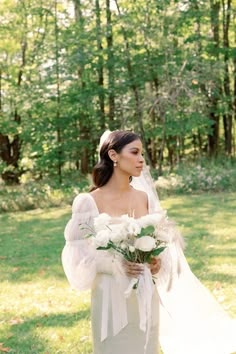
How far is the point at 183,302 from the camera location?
488 centimetres

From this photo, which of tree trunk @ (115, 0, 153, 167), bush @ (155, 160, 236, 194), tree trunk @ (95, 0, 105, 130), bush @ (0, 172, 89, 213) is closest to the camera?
bush @ (0, 172, 89, 213)

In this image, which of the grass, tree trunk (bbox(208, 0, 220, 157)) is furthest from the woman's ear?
tree trunk (bbox(208, 0, 220, 157))

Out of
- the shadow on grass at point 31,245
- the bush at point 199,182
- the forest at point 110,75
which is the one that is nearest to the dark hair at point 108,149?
the shadow on grass at point 31,245

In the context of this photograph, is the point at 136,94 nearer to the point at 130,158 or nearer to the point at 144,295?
A: the point at 130,158

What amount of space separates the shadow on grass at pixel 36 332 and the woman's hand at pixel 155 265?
223 cm

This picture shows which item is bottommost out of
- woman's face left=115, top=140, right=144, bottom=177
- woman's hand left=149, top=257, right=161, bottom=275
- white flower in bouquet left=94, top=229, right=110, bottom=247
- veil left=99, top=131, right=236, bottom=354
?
veil left=99, top=131, right=236, bottom=354

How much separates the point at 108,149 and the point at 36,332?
2987 mm

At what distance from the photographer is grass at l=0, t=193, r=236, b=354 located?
18.1 ft

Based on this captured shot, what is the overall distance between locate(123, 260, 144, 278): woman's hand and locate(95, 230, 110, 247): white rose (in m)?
0.21

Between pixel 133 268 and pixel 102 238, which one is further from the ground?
pixel 102 238

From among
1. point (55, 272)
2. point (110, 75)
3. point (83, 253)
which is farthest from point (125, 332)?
point (110, 75)

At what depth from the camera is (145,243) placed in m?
3.02

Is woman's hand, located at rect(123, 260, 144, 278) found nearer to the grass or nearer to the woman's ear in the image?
the woman's ear

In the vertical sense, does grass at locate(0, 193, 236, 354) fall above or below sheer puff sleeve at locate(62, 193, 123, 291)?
below
